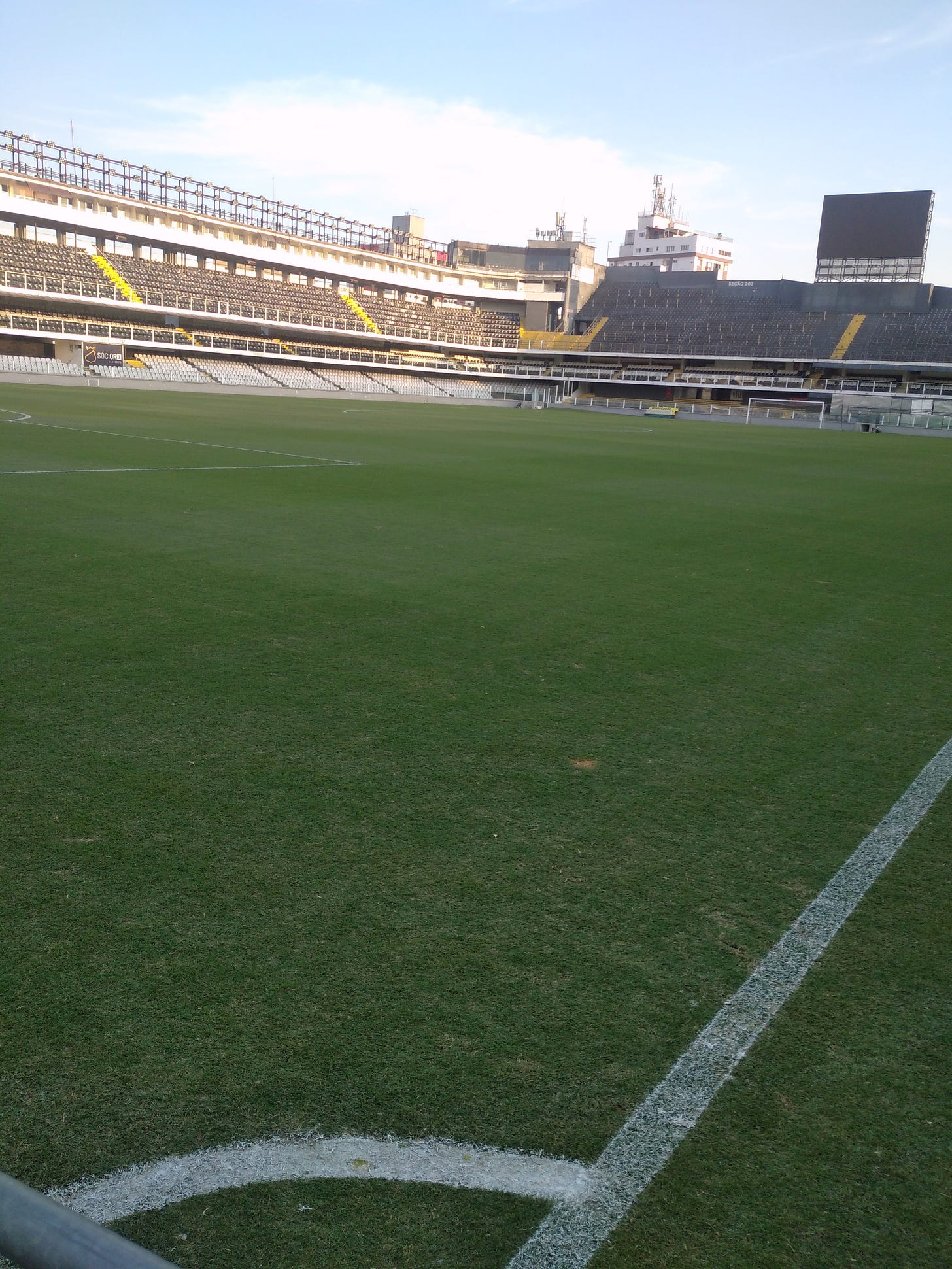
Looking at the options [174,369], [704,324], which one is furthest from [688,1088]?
[704,324]

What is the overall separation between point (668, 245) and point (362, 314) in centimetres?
7075

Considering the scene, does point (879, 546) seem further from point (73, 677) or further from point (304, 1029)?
point (304, 1029)

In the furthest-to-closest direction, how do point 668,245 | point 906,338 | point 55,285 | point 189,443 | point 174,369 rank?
point 668,245
point 906,338
point 174,369
point 55,285
point 189,443

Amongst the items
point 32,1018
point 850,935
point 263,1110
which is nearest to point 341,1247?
point 263,1110

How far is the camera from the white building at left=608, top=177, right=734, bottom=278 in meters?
124

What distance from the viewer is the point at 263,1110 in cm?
203

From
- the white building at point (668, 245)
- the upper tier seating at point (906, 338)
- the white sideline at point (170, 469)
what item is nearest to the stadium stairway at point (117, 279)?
the white sideline at point (170, 469)

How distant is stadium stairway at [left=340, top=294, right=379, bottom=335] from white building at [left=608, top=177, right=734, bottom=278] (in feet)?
211

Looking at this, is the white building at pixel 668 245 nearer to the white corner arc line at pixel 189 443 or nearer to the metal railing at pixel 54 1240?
the white corner arc line at pixel 189 443

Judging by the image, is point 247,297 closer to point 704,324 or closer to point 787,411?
point 704,324

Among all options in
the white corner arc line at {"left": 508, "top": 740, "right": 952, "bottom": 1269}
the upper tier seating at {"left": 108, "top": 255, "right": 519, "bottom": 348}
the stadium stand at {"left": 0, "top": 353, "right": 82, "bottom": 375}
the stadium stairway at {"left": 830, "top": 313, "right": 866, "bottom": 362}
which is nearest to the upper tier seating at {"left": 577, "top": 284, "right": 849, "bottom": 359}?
the stadium stairway at {"left": 830, "top": 313, "right": 866, "bottom": 362}

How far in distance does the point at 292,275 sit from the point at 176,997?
249 feet

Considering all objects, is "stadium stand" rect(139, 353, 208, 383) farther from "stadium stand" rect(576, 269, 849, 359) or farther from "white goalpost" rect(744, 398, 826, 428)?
"stadium stand" rect(576, 269, 849, 359)

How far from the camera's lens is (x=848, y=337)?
66125 mm
